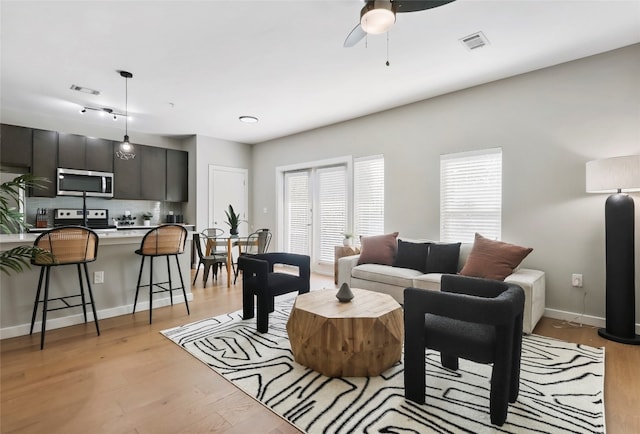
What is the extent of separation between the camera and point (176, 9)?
2.50 metres

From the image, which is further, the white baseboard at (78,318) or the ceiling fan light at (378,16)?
the white baseboard at (78,318)

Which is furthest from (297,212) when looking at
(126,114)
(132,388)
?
(132,388)

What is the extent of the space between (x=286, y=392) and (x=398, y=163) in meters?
3.63

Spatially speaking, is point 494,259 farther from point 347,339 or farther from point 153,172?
point 153,172

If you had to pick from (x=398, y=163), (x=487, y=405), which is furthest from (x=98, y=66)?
(x=487, y=405)

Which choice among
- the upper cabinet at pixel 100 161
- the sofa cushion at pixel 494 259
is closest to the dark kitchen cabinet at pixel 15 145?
the upper cabinet at pixel 100 161

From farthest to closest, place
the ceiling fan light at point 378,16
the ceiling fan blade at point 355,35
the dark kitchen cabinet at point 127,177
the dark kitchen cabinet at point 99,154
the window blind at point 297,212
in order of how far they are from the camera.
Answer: the window blind at point 297,212
the dark kitchen cabinet at point 127,177
the dark kitchen cabinet at point 99,154
the ceiling fan blade at point 355,35
the ceiling fan light at point 378,16

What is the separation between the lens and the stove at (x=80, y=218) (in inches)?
213

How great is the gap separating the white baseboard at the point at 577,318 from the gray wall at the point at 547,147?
0.02 meters

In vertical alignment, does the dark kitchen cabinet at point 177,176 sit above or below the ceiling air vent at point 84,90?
below

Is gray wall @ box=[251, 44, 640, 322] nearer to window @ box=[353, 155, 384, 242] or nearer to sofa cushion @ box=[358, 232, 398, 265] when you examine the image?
window @ box=[353, 155, 384, 242]

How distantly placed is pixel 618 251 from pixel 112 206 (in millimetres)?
7336

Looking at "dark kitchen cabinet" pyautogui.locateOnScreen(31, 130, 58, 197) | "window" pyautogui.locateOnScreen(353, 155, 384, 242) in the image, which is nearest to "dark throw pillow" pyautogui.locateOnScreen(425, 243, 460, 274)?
"window" pyautogui.locateOnScreen(353, 155, 384, 242)

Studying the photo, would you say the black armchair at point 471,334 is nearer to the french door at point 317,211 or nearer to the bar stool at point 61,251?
the bar stool at point 61,251
